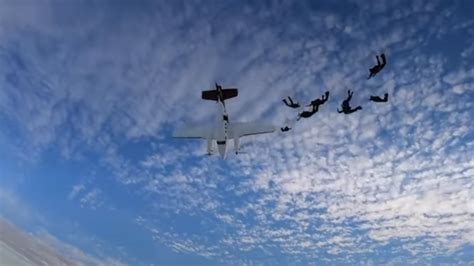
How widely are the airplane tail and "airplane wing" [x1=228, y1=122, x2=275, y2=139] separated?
18.4 ft

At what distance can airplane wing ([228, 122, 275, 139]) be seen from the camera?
58.8 metres

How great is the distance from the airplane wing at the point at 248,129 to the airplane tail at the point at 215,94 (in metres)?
5.62

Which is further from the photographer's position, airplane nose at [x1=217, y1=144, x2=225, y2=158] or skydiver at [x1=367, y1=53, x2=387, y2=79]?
airplane nose at [x1=217, y1=144, x2=225, y2=158]

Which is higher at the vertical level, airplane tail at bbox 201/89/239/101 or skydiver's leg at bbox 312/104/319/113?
airplane tail at bbox 201/89/239/101

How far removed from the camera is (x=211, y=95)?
5478 cm

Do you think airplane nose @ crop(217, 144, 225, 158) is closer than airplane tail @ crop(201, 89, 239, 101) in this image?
No

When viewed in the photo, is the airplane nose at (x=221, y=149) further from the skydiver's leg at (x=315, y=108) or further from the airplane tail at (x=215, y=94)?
the skydiver's leg at (x=315, y=108)

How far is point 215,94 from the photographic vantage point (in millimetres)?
54344

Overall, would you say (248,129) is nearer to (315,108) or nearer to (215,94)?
(215,94)

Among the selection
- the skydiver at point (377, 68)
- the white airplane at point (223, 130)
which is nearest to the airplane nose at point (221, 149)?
the white airplane at point (223, 130)

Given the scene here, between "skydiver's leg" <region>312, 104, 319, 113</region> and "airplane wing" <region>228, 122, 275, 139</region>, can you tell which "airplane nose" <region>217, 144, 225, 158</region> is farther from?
"skydiver's leg" <region>312, 104, 319, 113</region>

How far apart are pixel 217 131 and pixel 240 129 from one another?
Answer: 131 inches

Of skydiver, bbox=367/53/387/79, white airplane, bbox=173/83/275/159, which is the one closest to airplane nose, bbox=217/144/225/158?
white airplane, bbox=173/83/275/159

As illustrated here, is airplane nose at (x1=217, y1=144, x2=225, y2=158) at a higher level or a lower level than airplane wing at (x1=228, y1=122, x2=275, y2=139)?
lower
